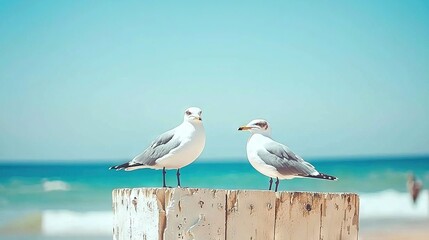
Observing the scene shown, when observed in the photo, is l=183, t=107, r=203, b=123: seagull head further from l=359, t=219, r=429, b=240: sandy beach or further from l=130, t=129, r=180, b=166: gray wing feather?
l=359, t=219, r=429, b=240: sandy beach

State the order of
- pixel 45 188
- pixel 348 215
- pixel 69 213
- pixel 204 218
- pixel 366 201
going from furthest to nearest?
1. pixel 45 188
2. pixel 366 201
3. pixel 69 213
4. pixel 348 215
5. pixel 204 218

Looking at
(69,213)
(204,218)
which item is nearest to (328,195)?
(204,218)

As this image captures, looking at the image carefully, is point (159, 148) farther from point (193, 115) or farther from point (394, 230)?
point (394, 230)

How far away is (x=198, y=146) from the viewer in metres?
3.18

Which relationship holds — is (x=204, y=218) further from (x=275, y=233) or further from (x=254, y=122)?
(x=254, y=122)

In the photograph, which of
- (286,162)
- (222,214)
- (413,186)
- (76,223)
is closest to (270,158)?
(286,162)

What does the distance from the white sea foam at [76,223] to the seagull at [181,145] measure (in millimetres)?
9798

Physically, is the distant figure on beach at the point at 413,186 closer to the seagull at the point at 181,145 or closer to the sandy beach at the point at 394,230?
the sandy beach at the point at 394,230

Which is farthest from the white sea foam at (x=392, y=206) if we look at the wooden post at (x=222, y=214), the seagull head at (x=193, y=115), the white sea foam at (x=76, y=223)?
the wooden post at (x=222, y=214)

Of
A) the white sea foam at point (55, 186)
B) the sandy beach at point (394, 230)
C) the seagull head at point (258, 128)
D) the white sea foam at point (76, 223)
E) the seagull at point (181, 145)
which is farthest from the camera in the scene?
the white sea foam at point (55, 186)

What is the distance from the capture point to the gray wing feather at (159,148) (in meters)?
3.26

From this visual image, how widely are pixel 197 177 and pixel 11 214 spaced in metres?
4.96

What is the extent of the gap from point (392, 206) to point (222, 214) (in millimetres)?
14206

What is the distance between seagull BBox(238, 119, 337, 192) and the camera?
337cm
